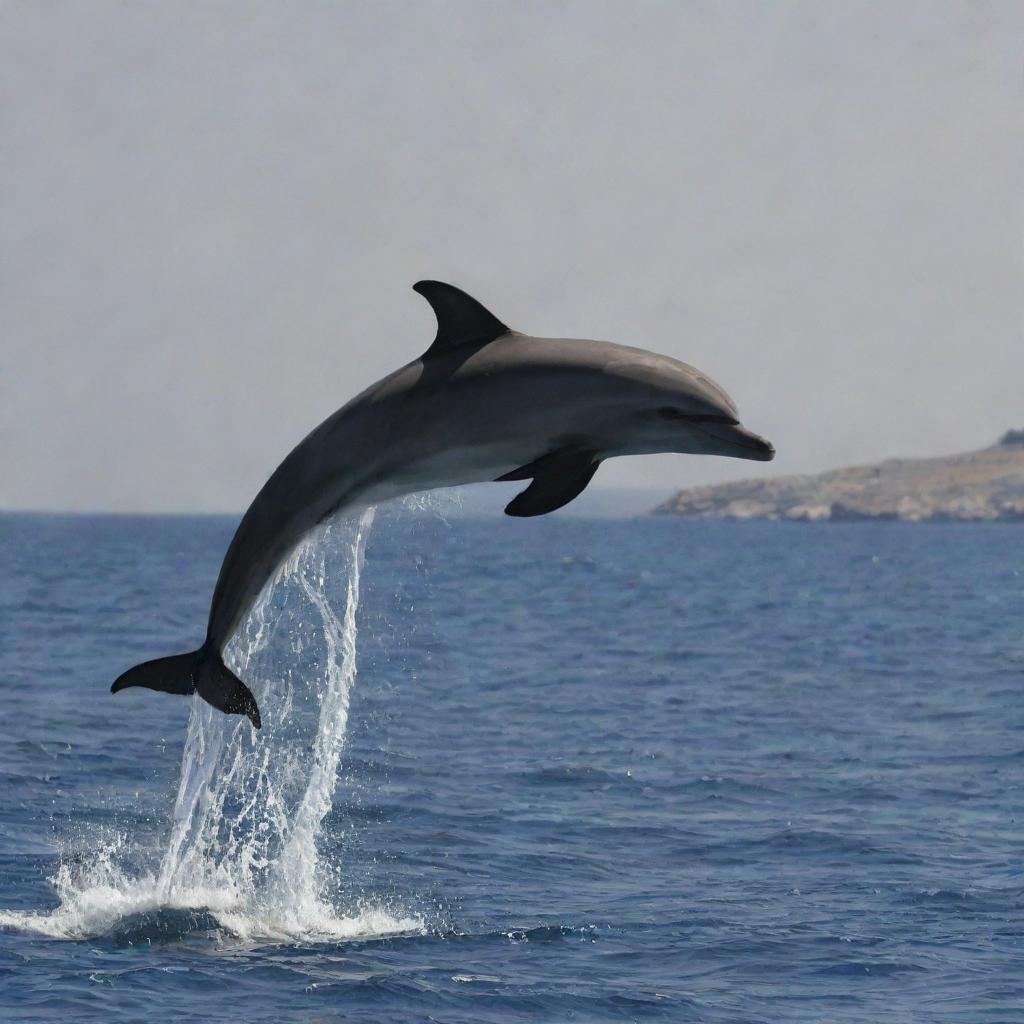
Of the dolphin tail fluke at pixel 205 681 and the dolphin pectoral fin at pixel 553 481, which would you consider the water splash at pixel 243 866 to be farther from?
the dolphin pectoral fin at pixel 553 481

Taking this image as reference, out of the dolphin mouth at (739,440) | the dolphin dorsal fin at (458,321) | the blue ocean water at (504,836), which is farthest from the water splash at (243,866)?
the dolphin mouth at (739,440)

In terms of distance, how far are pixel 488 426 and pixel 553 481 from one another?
1.99 ft

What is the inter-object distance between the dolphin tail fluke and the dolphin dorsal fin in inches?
106

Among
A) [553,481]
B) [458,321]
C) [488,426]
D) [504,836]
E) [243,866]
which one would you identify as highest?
[458,321]

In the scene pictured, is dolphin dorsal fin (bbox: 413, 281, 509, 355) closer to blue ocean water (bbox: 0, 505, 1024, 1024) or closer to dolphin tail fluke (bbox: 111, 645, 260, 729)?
blue ocean water (bbox: 0, 505, 1024, 1024)

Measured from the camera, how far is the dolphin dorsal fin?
32.6 ft

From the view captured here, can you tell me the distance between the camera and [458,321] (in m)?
9.97

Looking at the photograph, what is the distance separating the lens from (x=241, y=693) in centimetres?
1115

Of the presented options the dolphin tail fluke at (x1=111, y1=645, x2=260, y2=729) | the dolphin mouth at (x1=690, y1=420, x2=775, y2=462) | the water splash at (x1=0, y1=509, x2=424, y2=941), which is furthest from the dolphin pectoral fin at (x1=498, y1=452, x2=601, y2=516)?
the water splash at (x1=0, y1=509, x2=424, y2=941)

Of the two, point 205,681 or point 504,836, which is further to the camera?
point 504,836

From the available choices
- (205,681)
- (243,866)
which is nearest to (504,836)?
(243,866)

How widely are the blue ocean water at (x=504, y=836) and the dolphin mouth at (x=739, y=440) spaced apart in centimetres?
284

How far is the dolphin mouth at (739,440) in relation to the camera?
925 centimetres

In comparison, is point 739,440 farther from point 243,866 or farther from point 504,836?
point 504,836
